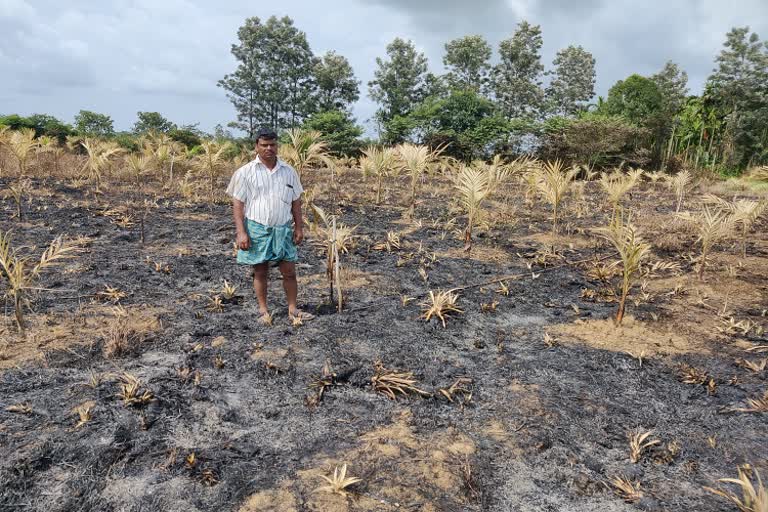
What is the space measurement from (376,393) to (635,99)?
978 inches

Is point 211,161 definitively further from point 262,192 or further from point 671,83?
point 671,83

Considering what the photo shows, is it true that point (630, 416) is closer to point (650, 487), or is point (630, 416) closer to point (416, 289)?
point (650, 487)

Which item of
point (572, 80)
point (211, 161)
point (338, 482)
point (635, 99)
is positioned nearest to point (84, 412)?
point (338, 482)

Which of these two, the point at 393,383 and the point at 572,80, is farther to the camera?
the point at 572,80

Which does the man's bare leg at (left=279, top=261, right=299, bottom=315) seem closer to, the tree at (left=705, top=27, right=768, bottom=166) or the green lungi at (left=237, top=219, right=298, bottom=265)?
the green lungi at (left=237, top=219, right=298, bottom=265)

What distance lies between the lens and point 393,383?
2943 mm

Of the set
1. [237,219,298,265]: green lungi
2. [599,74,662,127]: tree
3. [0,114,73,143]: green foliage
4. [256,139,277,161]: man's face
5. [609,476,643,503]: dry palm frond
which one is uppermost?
[599,74,662,127]: tree

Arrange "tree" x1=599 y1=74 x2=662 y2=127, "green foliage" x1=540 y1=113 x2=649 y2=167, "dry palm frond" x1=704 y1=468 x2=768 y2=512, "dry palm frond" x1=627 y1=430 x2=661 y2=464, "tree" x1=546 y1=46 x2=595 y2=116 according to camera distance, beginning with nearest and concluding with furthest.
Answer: "dry palm frond" x1=704 y1=468 x2=768 y2=512
"dry palm frond" x1=627 y1=430 x2=661 y2=464
"green foliage" x1=540 y1=113 x2=649 y2=167
"tree" x1=599 y1=74 x2=662 y2=127
"tree" x1=546 y1=46 x2=595 y2=116

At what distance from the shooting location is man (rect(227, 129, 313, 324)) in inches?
140

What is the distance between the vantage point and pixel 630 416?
276 centimetres

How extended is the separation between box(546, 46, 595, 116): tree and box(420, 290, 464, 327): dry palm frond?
3299cm

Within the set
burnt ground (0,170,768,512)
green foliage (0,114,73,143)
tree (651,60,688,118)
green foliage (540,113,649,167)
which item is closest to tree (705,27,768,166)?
tree (651,60,688,118)

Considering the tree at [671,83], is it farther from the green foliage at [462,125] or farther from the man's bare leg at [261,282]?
the man's bare leg at [261,282]

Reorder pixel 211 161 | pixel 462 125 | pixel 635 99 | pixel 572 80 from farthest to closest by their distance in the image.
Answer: pixel 572 80 → pixel 635 99 → pixel 462 125 → pixel 211 161
